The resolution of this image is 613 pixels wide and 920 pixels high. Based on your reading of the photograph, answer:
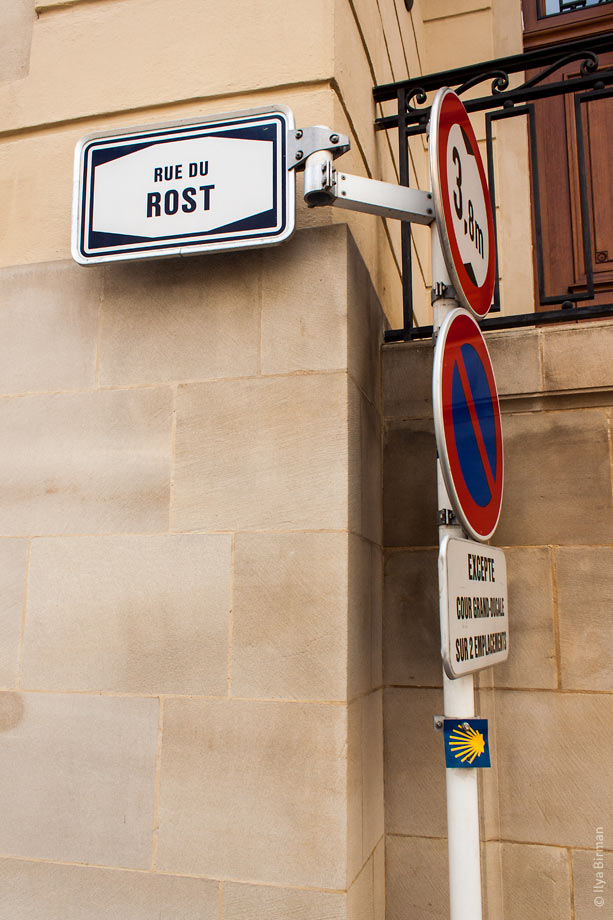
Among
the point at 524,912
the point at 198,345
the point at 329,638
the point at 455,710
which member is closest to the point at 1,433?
the point at 198,345

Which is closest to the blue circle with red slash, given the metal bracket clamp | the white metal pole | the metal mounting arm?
the white metal pole

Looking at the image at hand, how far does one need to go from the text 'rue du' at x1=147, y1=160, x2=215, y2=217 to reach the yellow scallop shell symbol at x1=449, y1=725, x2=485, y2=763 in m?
2.06

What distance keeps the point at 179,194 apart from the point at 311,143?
0.55m

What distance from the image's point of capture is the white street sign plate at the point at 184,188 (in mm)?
2916

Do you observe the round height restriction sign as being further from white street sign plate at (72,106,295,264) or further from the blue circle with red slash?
white street sign plate at (72,106,295,264)

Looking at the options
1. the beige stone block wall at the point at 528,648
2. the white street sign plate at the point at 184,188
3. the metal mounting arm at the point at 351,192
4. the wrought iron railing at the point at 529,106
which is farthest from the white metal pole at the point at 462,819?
the wrought iron railing at the point at 529,106

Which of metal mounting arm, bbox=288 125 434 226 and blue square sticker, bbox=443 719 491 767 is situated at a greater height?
metal mounting arm, bbox=288 125 434 226

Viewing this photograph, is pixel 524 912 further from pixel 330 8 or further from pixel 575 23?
pixel 575 23

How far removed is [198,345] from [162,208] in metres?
0.55

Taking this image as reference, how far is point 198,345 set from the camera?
10.0 ft

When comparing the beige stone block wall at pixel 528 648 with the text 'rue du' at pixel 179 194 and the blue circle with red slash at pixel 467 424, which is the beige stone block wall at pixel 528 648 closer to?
the blue circle with red slash at pixel 467 424

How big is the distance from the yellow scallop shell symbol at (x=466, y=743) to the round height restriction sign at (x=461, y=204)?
4.58 ft

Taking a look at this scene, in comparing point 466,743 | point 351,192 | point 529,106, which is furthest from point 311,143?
point 466,743

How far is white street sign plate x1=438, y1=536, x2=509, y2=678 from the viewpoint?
2.13m
